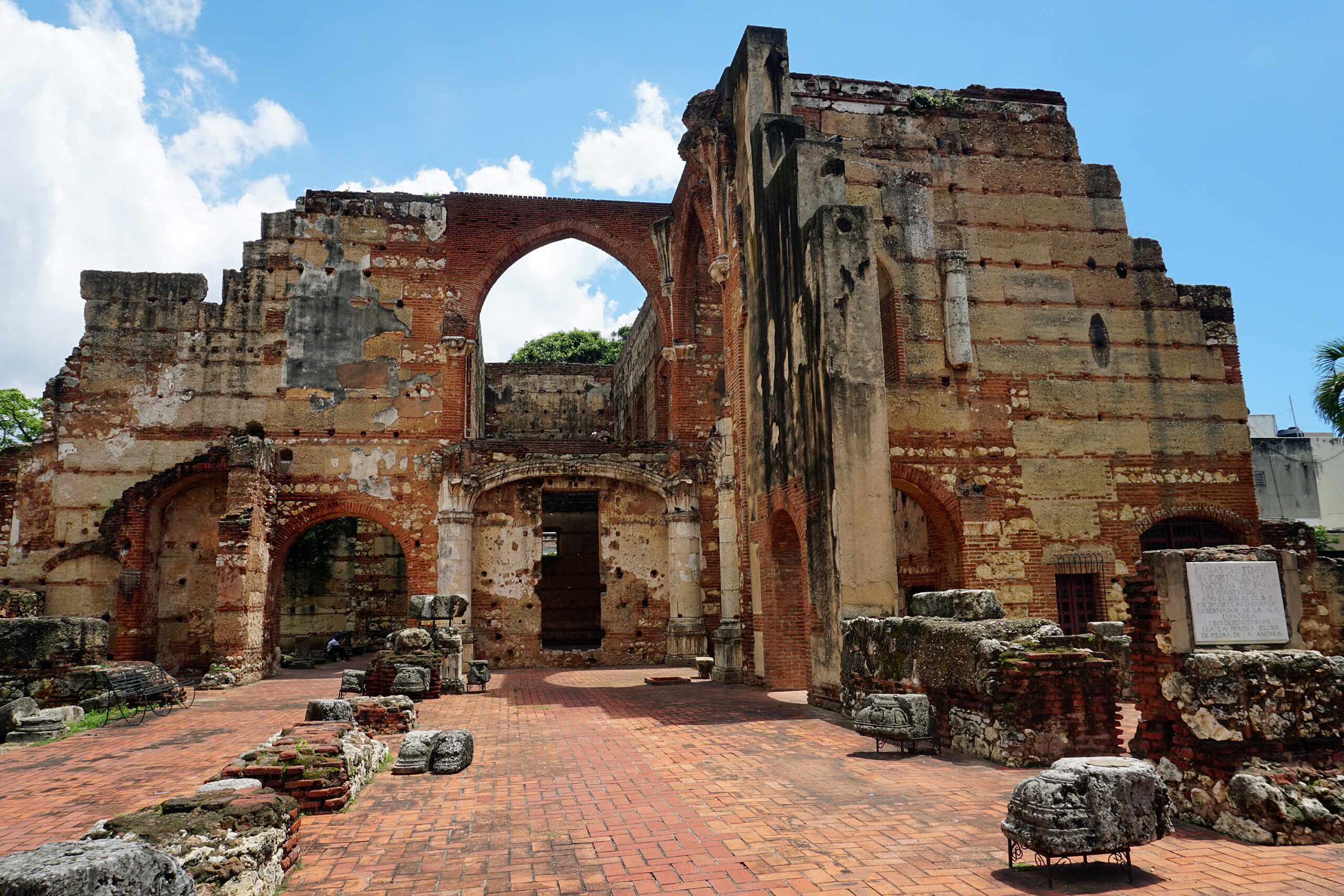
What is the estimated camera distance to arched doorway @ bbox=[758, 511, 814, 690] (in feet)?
43.4

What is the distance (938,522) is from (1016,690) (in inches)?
355

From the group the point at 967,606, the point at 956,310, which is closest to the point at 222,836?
the point at 967,606

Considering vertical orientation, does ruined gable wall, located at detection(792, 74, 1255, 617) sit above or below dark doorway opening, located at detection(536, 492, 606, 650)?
above

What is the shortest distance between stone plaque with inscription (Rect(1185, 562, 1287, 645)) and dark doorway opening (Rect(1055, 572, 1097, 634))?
413 inches

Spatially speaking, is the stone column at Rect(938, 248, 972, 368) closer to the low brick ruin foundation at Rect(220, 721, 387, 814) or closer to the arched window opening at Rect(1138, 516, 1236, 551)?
the arched window opening at Rect(1138, 516, 1236, 551)

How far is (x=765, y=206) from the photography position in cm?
1356

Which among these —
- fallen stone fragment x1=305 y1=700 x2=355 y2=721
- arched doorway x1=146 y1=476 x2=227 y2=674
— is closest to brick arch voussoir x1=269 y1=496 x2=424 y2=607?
arched doorway x1=146 y1=476 x2=227 y2=674

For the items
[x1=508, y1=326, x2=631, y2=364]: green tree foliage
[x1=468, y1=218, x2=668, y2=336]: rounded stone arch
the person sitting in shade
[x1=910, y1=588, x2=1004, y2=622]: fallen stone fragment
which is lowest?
the person sitting in shade

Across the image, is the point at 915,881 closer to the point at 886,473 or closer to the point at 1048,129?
the point at 886,473

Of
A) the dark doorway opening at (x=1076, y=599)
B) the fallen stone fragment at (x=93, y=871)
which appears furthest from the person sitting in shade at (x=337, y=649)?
the fallen stone fragment at (x=93, y=871)

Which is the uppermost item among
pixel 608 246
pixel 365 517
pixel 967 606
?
pixel 608 246

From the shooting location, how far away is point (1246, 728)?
5.17m

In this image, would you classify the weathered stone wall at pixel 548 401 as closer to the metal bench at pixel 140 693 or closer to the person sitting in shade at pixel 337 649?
the person sitting in shade at pixel 337 649

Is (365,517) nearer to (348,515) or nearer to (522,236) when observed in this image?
(348,515)
